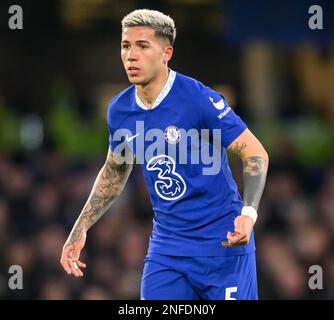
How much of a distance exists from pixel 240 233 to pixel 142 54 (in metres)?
1.16

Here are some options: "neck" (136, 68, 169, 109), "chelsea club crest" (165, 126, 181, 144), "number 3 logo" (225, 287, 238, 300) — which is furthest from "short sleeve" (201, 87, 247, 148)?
"number 3 logo" (225, 287, 238, 300)

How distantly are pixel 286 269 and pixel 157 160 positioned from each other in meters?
4.86

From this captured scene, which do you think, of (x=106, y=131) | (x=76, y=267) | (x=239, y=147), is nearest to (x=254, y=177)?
(x=239, y=147)

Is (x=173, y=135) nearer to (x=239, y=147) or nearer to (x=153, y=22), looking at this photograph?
(x=239, y=147)

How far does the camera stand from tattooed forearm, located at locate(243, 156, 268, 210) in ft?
18.5

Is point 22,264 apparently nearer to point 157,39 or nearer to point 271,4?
point 271,4

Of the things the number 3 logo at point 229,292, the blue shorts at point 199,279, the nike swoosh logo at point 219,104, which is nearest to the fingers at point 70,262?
the blue shorts at point 199,279

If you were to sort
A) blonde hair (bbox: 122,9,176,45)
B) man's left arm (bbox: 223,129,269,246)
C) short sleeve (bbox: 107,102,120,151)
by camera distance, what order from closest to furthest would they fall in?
man's left arm (bbox: 223,129,269,246), blonde hair (bbox: 122,9,176,45), short sleeve (bbox: 107,102,120,151)

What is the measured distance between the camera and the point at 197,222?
5820 millimetres

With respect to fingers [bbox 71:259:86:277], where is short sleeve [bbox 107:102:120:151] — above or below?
above

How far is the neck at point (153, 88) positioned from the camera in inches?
231

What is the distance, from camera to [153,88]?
19.3 ft

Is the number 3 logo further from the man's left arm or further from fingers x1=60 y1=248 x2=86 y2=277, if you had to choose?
fingers x1=60 y1=248 x2=86 y2=277
